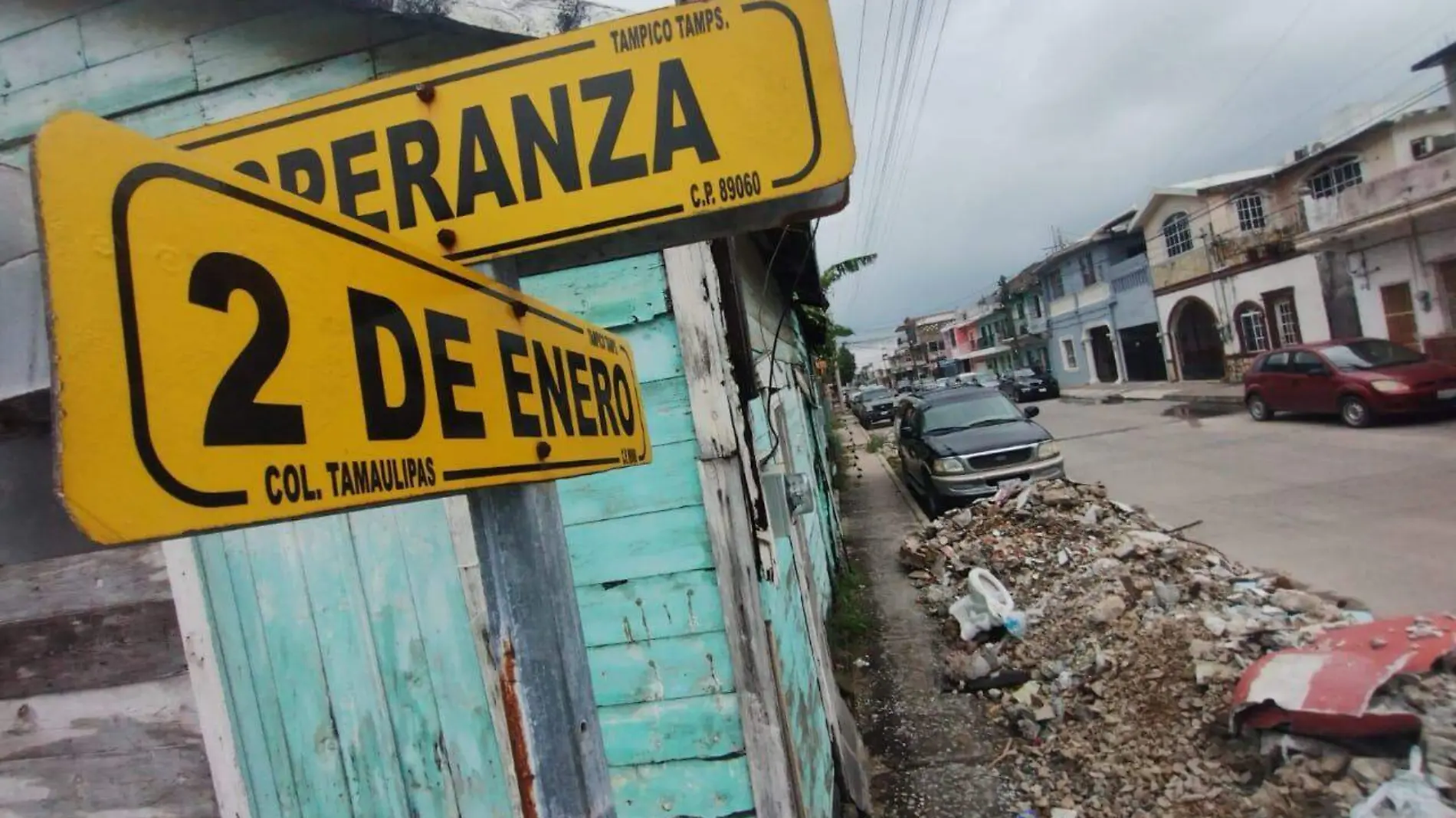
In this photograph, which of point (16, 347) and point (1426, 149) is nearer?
point (16, 347)

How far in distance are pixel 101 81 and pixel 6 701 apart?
2.39 m

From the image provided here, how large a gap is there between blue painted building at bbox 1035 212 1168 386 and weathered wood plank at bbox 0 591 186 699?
3207cm

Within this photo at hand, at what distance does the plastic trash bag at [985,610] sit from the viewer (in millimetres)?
5488

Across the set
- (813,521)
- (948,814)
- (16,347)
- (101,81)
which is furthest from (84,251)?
(813,521)

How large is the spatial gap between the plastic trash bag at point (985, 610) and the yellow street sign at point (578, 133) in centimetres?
527

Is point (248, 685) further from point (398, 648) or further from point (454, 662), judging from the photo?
point (454, 662)

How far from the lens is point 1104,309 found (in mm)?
31469

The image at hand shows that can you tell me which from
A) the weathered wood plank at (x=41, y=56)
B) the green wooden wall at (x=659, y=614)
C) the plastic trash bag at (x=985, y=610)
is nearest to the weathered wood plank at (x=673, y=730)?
the green wooden wall at (x=659, y=614)

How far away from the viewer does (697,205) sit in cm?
102

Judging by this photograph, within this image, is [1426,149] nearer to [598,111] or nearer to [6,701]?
[598,111]

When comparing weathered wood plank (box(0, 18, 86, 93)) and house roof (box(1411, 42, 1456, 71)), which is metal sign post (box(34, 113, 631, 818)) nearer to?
weathered wood plank (box(0, 18, 86, 93))

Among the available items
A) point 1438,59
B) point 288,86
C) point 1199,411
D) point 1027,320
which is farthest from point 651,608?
point 1027,320

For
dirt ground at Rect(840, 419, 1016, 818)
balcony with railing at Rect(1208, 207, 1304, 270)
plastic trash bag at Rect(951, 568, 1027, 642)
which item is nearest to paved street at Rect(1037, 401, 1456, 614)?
plastic trash bag at Rect(951, 568, 1027, 642)

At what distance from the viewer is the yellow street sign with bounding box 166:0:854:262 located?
1027 mm
